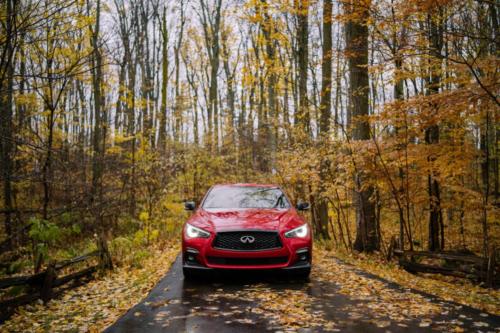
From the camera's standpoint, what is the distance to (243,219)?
6621mm

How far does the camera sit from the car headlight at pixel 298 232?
21.1ft

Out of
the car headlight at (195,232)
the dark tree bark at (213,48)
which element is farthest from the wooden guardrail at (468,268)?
the dark tree bark at (213,48)

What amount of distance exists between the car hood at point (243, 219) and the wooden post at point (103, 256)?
2.30 metres

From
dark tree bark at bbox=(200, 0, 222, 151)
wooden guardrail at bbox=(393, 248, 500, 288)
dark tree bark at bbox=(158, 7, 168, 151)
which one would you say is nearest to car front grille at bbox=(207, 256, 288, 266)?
wooden guardrail at bbox=(393, 248, 500, 288)

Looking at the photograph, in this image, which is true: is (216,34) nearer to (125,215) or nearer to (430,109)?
(125,215)

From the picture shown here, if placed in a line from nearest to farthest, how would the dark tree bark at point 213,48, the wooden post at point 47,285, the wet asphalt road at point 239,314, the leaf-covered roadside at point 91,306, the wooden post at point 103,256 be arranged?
the wet asphalt road at point 239,314, the leaf-covered roadside at point 91,306, the wooden post at point 47,285, the wooden post at point 103,256, the dark tree bark at point 213,48

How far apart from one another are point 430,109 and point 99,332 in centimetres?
708

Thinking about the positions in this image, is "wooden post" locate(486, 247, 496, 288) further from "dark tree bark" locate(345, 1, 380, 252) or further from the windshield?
"dark tree bark" locate(345, 1, 380, 252)

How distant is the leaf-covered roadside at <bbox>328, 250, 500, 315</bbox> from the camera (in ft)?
19.4

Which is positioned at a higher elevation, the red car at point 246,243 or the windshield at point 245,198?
the windshield at point 245,198

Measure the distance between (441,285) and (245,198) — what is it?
3942 millimetres

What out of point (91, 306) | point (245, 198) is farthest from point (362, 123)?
point (91, 306)

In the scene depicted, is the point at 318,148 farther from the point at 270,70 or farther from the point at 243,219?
the point at 270,70

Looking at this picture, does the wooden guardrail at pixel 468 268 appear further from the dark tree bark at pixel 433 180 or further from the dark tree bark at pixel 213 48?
the dark tree bark at pixel 213 48
